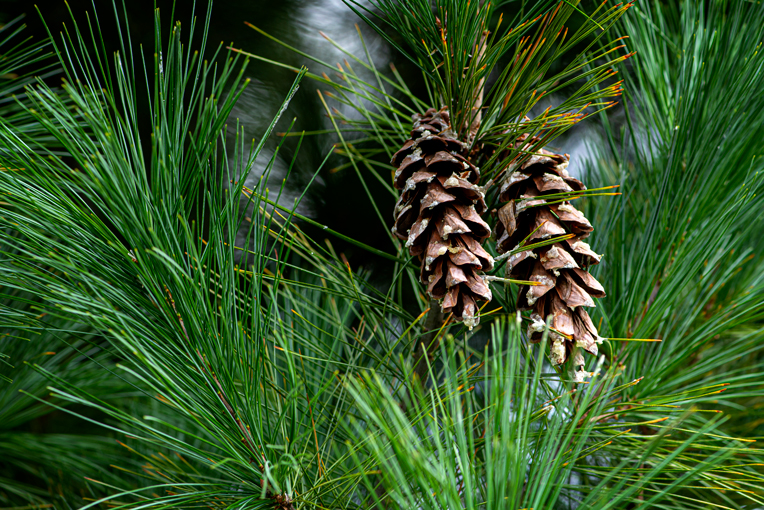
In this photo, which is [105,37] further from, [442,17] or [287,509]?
[287,509]

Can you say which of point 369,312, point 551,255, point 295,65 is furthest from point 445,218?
point 295,65

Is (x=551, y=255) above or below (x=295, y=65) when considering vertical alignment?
below

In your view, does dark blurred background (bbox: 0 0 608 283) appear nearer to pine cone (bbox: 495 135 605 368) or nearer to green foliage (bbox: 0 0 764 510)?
green foliage (bbox: 0 0 764 510)

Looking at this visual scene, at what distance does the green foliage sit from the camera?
1.06 ft

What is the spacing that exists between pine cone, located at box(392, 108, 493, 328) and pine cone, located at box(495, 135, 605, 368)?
4cm

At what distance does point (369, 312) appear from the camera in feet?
2.07

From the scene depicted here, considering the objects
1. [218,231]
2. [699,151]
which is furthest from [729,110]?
[218,231]

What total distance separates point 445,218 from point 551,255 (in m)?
0.11

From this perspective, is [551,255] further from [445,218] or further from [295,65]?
[295,65]

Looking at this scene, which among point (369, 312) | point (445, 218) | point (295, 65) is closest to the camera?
point (445, 218)

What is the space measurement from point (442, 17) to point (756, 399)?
3.31 feet

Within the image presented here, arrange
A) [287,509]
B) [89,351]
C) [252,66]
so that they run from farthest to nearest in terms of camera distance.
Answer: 1. [252,66]
2. [89,351]
3. [287,509]

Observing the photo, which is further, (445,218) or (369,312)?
(369,312)

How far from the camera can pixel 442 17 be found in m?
0.47
